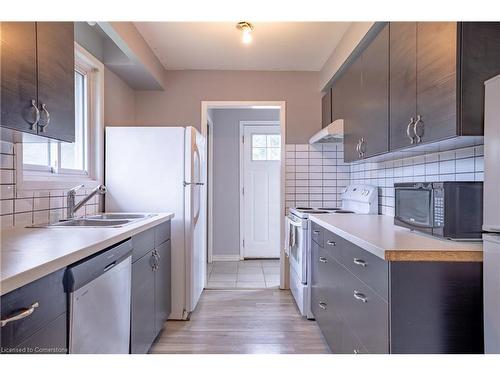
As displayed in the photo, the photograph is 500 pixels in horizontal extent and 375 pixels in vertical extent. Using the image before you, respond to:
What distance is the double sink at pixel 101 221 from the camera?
6.44 feet

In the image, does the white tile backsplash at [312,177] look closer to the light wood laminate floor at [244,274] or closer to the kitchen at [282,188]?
the kitchen at [282,188]

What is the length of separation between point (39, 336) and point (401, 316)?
118 centimetres

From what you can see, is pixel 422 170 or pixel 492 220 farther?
pixel 422 170

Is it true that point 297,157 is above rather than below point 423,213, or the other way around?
above

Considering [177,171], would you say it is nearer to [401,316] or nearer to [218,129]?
[401,316]

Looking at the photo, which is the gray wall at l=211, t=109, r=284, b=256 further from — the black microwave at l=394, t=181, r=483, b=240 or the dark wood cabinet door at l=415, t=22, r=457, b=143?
the black microwave at l=394, t=181, r=483, b=240

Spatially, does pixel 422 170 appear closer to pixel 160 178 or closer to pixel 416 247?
pixel 416 247

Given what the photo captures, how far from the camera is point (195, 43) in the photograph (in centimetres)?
291

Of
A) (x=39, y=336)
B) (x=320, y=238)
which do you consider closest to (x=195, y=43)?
(x=320, y=238)

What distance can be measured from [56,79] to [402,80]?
170 centimetres

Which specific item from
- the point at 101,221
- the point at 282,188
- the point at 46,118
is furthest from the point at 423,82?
the point at 282,188

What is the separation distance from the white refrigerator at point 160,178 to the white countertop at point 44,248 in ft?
2.65

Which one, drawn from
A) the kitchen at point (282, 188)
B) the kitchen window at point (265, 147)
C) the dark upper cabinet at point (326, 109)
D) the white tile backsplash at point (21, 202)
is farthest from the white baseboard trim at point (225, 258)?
the white tile backsplash at point (21, 202)

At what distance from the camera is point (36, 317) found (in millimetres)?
970
